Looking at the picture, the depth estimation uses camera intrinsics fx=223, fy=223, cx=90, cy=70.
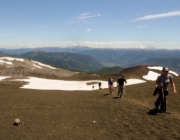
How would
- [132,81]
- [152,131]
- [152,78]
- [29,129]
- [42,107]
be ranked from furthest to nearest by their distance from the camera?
[152,78]
[132,81]
[42,107]
[29,129]
[152,131]

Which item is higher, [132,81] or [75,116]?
[75,116]

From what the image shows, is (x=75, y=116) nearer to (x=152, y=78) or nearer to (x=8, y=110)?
(x=8, y=110)

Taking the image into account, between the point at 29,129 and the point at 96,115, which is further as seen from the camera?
the point at 96,115

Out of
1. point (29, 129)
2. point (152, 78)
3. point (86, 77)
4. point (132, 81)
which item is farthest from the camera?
point (152, 78)

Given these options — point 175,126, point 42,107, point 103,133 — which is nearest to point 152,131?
point 175,126

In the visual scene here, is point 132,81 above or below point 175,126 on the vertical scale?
below

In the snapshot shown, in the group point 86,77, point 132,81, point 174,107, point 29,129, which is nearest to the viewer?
point 29,129

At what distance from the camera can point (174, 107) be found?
63.0 feet

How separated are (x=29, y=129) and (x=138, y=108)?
8.34m

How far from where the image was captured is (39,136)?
45.7 feet

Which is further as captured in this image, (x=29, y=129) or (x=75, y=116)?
(x=75, y=116)

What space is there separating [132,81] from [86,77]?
15961 mm

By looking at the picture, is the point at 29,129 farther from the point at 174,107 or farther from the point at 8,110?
the point at 174,107

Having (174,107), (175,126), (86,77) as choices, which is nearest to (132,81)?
(86,77)
